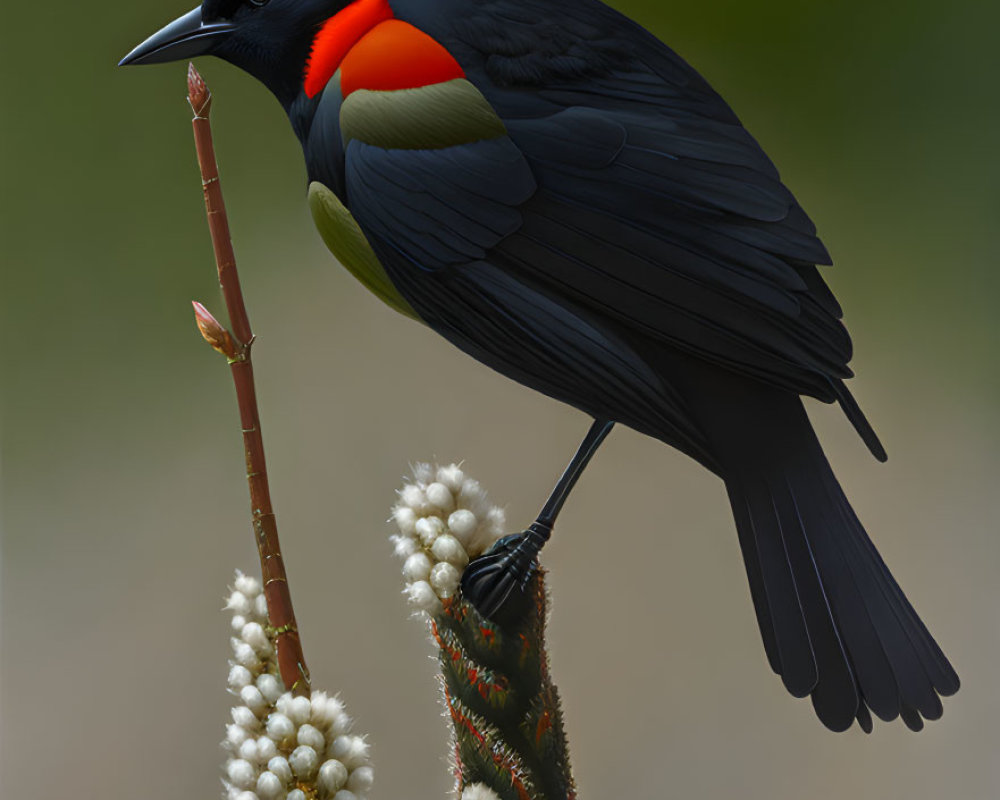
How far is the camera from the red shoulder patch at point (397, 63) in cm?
72

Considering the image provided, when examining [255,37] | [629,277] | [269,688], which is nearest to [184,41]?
[255,37]

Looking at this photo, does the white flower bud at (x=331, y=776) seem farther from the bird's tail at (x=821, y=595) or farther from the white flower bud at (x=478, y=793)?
the bird's tail at (x=821, y=595)

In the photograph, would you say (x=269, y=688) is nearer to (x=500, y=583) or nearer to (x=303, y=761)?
(x=303, y=761)

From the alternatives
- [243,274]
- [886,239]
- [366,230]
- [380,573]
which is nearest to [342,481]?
[380,573]

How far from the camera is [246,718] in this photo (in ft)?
1.99

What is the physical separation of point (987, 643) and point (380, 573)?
0.58 m

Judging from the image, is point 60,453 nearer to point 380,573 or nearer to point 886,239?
point 380,573

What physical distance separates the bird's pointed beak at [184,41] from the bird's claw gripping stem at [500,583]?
465mm

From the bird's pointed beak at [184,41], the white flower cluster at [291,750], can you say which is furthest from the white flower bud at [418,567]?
the bird's pointed beak at [184,41]

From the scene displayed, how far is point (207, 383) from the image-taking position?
101 centimetres

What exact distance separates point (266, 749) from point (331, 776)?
0.14 feet

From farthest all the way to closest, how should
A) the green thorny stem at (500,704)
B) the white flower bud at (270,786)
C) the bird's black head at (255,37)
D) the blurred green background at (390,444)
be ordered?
1. the blurred green background at (390,444)
2. the bird's black head at (255,37)
3. the green thorny stem at (500,704)
4. the white flower bud at (270,786)

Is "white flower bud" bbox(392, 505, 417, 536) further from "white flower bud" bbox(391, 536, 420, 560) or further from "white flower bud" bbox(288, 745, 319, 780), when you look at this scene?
"white flower bud" bbox(288, 745, 319, 780)

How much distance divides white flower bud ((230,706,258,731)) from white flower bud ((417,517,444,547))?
0.16 meters
